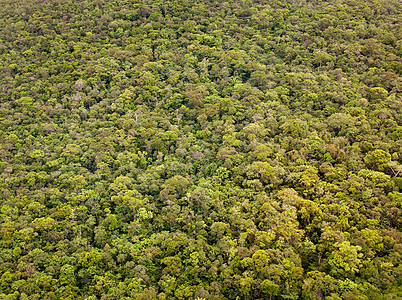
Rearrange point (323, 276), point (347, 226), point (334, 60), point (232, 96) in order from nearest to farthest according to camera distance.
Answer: point (323, 276)
point (347, 226)
point (232, 96)
point (334, 60)

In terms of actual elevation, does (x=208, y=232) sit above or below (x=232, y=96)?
below

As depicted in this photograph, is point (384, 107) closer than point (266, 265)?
No

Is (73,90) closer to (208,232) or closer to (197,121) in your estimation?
(197,121)

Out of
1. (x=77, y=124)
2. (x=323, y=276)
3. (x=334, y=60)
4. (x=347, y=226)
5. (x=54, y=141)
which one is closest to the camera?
(x=323, y=276)

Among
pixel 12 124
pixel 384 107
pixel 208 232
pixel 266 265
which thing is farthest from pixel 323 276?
pixel 12 124

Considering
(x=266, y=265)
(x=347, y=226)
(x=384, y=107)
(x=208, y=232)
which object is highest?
(x=384, y=107)

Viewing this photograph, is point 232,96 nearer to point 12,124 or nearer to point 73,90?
point 73,90
